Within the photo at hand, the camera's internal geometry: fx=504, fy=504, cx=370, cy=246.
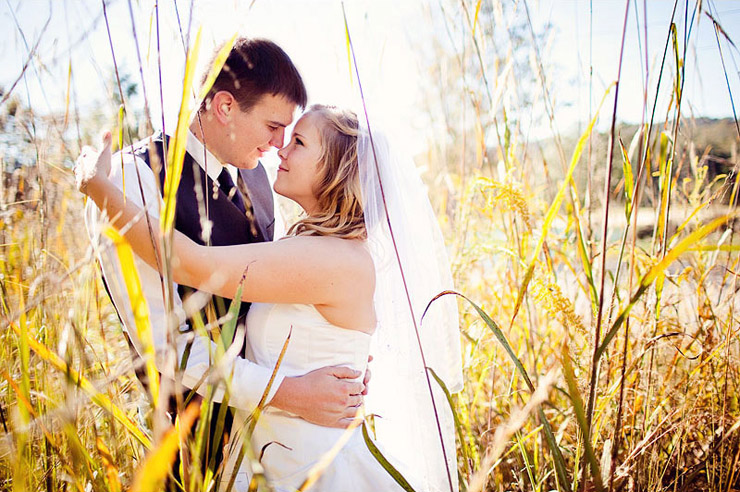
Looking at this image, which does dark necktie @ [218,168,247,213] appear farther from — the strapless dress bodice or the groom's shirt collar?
the strapless dress bodice

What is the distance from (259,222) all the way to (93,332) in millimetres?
770

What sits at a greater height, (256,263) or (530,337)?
(256,263)

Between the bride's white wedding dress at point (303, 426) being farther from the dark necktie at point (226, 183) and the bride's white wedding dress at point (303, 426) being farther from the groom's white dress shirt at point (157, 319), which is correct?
the dark necktie at point (226, 183)

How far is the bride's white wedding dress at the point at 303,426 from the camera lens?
1554 mm

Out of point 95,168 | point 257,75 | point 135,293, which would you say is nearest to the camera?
point 135,293

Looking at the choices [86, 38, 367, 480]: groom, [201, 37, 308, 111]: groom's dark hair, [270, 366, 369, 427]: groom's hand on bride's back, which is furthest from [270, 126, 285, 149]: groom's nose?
[270, 366, 369, 427]: groom's hand on bride's back

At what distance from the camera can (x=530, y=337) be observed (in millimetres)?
2135

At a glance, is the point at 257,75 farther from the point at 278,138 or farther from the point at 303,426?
the point at 303,426

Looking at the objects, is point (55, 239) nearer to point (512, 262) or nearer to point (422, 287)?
point (422, 287)

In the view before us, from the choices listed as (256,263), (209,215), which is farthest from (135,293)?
(209,215)

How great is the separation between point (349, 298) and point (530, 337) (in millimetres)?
865

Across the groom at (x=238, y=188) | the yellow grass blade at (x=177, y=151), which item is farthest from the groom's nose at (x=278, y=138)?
the yellow grass blade at (x=177, y=151)

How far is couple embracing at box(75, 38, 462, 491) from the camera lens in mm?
1562

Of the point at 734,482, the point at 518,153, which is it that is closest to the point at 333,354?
the point at 734,482
